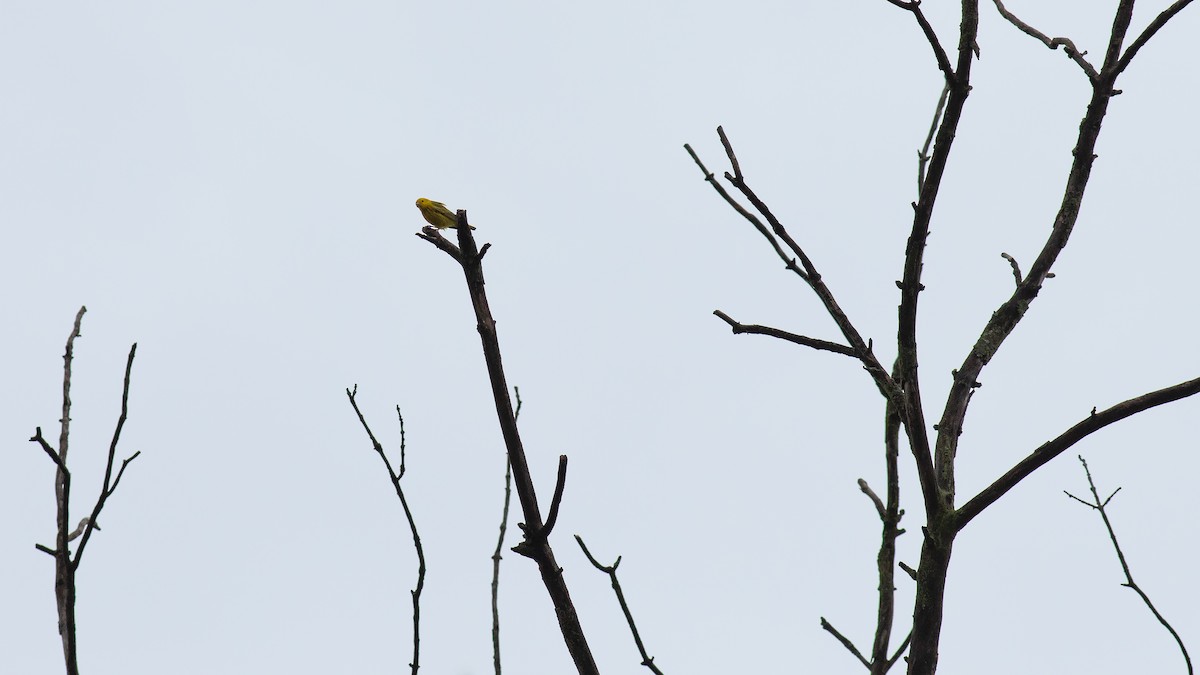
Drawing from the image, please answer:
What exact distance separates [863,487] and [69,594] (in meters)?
2.95

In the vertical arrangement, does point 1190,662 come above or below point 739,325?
below

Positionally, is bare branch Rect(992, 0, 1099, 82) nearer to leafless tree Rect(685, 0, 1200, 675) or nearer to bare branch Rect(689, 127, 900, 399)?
leafless tree Rect(685, 0, 1200, 675)

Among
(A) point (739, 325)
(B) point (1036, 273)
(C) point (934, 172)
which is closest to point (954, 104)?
(C) point (934, 172)

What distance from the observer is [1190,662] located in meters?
3.25

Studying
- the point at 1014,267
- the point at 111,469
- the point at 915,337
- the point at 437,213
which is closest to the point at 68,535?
the point at 111,469

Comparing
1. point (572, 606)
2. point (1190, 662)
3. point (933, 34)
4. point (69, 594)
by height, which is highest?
point (933, 34)

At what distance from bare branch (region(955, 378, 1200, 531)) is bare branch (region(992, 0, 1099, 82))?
5.02 feet

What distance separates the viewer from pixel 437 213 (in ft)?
23.5

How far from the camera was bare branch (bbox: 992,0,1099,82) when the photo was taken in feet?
12.5

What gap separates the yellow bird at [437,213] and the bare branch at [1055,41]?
3.84m

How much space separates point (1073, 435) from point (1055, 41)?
1969mm

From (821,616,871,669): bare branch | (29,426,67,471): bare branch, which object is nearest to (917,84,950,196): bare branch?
(821,616,871,669): bare branch

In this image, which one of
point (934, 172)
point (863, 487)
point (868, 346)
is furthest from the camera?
point (863, 487)

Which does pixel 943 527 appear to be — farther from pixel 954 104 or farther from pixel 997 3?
pixel 997 3
